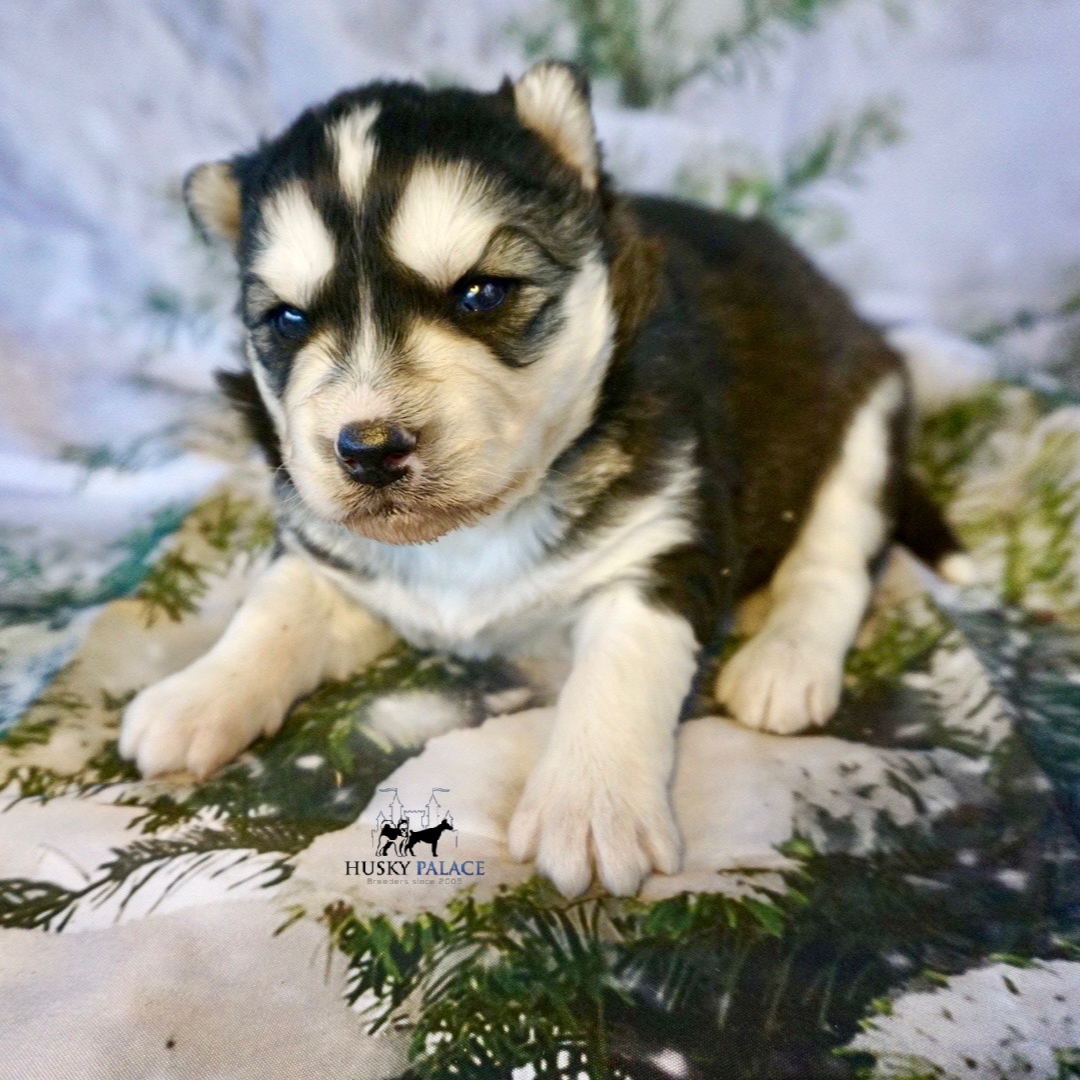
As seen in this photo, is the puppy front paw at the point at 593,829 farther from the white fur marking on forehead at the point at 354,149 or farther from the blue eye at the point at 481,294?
the white fur marking on forehead at the point at 354,149

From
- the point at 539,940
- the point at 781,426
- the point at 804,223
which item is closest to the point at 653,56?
the point at 804,223

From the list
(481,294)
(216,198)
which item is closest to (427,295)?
(481,294)

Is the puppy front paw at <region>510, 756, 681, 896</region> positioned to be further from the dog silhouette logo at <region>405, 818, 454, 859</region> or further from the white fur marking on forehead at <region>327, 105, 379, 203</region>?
the white fur marking on forehead at <region>327, 105, 379, 203</region>

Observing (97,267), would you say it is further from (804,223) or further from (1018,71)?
(1018,71)

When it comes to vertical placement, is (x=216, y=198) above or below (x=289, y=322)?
Result: above

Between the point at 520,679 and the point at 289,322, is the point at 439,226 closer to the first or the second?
the point at 289,322

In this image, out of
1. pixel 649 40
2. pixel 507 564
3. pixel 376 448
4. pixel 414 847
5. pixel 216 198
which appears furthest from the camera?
pixel 649 40

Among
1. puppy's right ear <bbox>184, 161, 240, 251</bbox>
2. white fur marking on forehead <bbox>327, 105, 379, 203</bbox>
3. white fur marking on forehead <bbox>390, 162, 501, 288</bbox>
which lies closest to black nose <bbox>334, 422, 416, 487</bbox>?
white fur marking on forehead <bbox>390, 162, 501, 288</bbox>

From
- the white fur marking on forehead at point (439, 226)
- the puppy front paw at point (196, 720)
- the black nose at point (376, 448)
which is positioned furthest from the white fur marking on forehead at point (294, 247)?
the puppy front paw at point (196, 720)
